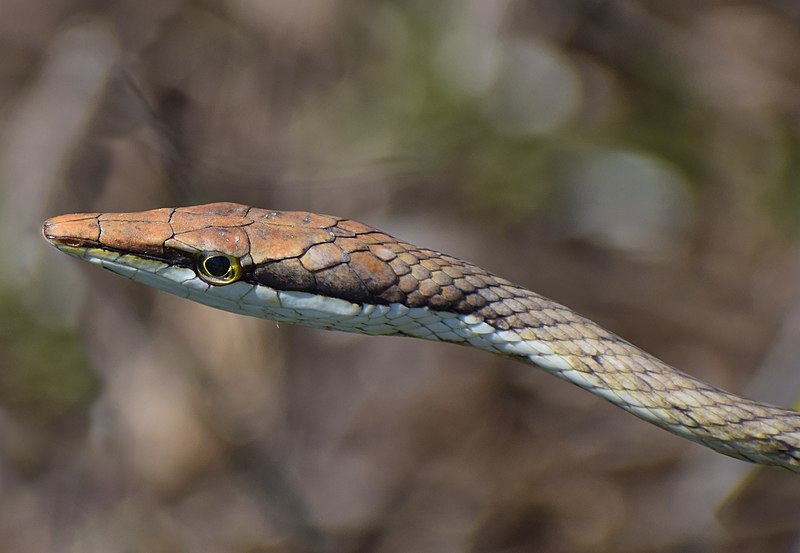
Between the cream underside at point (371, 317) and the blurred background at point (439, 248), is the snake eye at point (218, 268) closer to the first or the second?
the cream underside at point (371, 317)

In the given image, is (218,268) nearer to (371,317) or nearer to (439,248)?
(371,317)

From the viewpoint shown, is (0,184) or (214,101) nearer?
(0,184)

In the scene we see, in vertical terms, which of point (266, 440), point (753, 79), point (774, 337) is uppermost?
point (753, 79)

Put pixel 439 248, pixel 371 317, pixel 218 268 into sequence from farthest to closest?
pixel 439 248
pixel 371 317
pixel 218 268

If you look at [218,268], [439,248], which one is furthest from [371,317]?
[439,248]

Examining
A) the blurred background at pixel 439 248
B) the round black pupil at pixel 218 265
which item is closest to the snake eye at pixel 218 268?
the round black pupil at pixel 218 265

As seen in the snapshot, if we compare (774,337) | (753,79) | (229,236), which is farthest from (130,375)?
(753,79)

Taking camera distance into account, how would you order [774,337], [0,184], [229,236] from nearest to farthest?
[229,236]
[0,184]
[774,337]

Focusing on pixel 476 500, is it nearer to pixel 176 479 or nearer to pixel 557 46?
pixel 176 479
